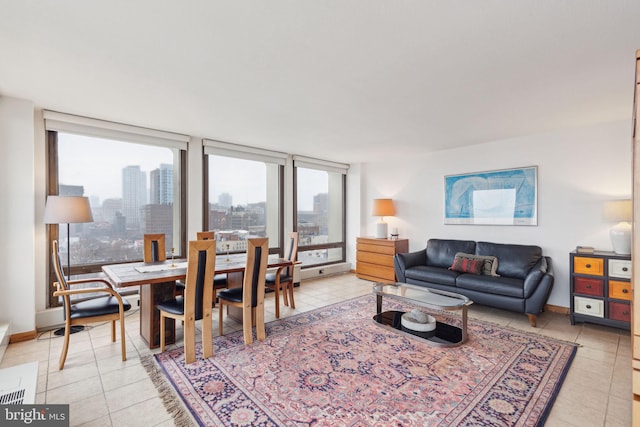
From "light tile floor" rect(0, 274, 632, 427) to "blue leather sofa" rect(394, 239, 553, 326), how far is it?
11.4 inches

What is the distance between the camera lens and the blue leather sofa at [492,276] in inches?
134

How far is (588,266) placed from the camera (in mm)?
3350

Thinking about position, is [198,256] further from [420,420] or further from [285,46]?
[420,420]

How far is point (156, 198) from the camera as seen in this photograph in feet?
13.7

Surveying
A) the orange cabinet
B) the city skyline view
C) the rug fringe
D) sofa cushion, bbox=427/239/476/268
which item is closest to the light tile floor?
the rug fringe

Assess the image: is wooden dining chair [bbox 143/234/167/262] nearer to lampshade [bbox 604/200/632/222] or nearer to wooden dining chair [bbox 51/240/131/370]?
wooden dining chair [bbox 51/240/131/370]

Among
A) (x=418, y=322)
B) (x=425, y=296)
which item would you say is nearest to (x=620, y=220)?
(x=425, y=296)

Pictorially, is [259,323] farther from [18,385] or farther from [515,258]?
[515,258]

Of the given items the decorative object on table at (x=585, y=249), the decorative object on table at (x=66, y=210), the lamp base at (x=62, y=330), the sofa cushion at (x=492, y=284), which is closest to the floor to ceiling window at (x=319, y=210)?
the sofa cushion at (x=492, y=284)

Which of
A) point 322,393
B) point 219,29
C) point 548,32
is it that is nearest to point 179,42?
point 219,29

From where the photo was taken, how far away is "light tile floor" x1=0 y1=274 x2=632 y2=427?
190cm

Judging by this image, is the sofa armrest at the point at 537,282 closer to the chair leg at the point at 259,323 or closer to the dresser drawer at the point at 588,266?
the dresser drawer at the point at 588,266

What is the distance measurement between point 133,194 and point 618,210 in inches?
232

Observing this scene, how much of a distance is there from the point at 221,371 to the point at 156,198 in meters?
2.76
